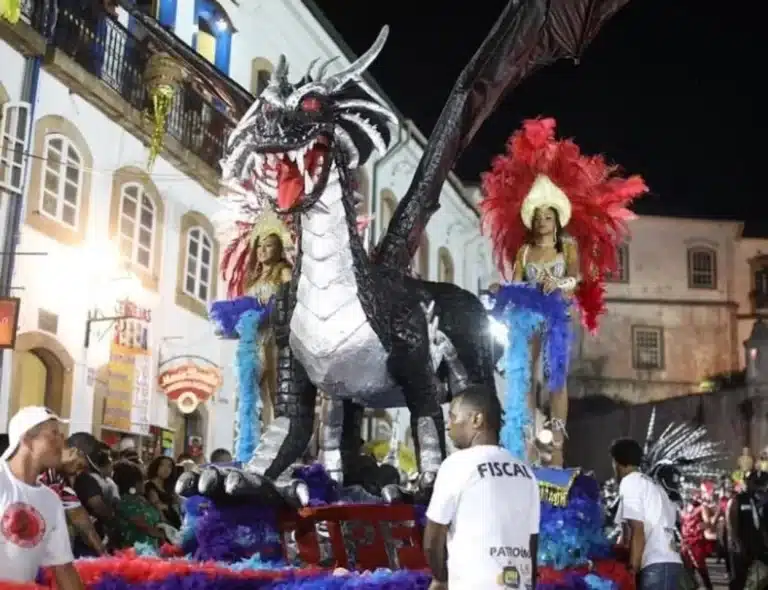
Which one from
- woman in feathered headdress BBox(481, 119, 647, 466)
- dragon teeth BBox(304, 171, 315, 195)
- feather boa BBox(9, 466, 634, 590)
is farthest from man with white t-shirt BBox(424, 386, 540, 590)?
woman in feathered headdress BBox(481, 119, 647, 466)

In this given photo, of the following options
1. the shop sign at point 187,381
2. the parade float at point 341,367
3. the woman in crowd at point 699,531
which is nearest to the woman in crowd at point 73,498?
the parade float at point 341,367

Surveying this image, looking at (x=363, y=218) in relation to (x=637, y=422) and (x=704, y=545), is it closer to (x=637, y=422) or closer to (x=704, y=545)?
(x=704, y=545)

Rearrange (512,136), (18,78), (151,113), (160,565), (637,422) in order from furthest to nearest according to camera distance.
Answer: (637,422)
(151,113)
(18,78)
(512,136)
(160,565)

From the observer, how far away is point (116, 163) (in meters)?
13.8

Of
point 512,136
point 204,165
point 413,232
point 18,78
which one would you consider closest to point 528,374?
point 413,232

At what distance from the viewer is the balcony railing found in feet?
40.6

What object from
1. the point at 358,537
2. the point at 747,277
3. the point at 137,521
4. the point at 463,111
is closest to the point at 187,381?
the point at 137,521

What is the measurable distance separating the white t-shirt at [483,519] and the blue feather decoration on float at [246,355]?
3.56 m

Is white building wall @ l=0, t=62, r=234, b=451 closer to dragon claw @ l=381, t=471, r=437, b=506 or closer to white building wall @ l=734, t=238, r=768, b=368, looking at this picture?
dragon claw @ l=381, t=471, r=437, b=506

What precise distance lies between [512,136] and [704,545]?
26.0 ft

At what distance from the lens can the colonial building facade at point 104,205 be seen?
38.5 feet

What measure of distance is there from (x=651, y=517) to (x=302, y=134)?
2562 mm

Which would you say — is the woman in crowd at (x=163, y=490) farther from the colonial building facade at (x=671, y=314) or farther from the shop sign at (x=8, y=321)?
the colonial building facade at (x=671, y=314)

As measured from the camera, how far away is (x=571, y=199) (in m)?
7.37
